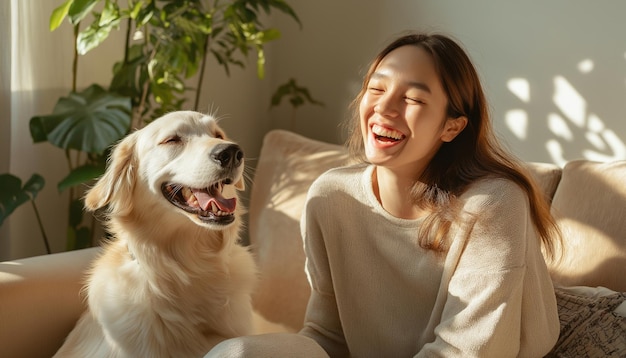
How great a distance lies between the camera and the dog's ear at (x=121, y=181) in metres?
1.74

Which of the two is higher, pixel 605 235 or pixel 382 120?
pixel 382 120

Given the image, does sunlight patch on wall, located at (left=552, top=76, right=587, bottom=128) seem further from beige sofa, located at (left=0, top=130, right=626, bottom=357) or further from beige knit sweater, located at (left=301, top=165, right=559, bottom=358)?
beige knit sweater, located at (left=301, top=165, right=559, bottom=358)

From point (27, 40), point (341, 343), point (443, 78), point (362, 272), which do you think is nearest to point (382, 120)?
point (443, 78)

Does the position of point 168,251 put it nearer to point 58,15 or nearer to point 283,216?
point 283,216

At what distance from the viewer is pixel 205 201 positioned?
167cm

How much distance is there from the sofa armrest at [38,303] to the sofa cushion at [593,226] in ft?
4.19

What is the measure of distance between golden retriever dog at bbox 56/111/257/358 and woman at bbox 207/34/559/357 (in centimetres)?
23

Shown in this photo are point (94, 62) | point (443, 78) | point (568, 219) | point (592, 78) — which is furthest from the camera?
point (94, 62)

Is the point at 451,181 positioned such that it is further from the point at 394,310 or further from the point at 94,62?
the point at 94,62

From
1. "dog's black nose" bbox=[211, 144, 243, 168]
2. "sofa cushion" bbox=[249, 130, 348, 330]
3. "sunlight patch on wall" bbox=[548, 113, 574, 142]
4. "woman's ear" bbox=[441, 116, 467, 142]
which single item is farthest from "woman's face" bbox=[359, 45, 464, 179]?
"sunlight patch on wall" bbox=[548, 113, 574, 142]

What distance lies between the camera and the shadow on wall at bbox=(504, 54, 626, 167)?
8.01 feet

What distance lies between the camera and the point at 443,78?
1.60m

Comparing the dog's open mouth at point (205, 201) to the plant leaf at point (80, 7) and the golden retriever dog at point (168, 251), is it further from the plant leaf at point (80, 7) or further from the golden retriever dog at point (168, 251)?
the plant leaf at point (80, 7)

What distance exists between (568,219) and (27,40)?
1755mm
